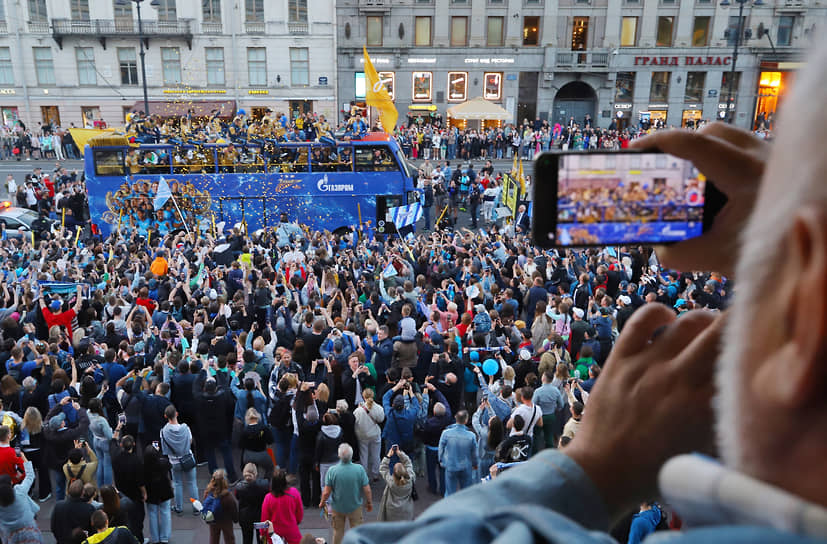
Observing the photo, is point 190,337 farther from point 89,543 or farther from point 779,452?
point 779,452

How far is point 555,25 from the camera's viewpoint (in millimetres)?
42688

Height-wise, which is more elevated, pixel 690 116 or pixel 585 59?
pixel 585 59

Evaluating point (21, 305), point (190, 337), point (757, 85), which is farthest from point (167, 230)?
point (757, 85)

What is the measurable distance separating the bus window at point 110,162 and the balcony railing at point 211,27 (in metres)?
24.9

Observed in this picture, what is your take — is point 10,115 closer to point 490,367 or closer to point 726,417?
point 490,367

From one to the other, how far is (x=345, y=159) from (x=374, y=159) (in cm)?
96

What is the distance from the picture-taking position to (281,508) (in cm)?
671

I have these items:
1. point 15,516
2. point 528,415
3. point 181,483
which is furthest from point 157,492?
point 528,415

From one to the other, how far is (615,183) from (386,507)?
6.35 meters

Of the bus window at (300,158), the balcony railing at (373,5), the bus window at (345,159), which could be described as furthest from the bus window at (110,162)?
the balcony railing at (373,5)

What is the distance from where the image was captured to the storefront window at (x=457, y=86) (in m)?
43.5

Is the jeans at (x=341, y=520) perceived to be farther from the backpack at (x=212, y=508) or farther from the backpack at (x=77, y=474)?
→ the backpack at (x=77, y=474)

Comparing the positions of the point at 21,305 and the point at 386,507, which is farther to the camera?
the point at 21,305

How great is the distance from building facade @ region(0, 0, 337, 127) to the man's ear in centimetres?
4311
